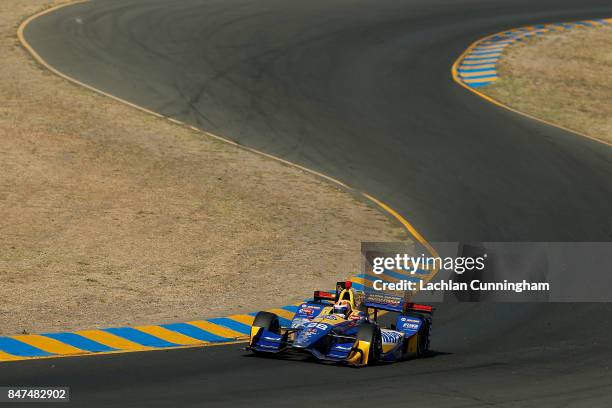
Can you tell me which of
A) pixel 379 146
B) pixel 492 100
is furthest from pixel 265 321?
pixel 492 100

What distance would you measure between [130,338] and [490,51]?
2941cm

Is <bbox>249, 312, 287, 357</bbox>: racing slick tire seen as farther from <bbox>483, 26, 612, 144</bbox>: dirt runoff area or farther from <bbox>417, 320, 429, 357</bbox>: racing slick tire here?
<bbox>483, 26, 612, 144</bbox>: dirt runoff area

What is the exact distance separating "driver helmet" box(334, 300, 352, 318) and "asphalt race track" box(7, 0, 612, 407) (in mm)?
1478

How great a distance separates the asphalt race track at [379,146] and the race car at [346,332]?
367 millimetres

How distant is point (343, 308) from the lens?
760 inches

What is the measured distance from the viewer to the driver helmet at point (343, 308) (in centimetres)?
1927

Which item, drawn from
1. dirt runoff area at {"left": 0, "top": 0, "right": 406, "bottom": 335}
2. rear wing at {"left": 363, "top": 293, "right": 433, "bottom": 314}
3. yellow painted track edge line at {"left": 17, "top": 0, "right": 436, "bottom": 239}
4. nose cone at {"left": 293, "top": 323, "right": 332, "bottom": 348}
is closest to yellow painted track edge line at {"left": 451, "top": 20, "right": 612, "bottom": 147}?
yellow painted track edge line at {"left": 17, "top": 0, "right": 436, "bottom": 239}

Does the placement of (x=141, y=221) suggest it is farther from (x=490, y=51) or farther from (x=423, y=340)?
(x=490, y=51)

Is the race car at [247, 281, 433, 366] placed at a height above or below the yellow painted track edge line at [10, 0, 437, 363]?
below

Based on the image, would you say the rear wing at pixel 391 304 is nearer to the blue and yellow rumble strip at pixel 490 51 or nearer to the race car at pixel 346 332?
the race car at pixel 346 332

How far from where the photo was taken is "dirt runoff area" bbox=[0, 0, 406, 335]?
2302 centimetres

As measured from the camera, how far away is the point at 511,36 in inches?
1891

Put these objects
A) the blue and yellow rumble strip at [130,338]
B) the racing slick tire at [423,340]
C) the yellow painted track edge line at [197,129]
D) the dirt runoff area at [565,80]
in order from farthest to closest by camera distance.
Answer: the dirt runoff area at [565,80] < the yellow painted track edge line at [197,129] < the racing slick tire at [423,340] < the blue and yellow rumble strip at [130,338]

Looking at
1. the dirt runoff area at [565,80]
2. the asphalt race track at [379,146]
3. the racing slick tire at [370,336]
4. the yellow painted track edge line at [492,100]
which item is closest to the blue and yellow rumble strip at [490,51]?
the yellow painted track edge line at [492,100]
